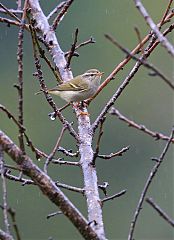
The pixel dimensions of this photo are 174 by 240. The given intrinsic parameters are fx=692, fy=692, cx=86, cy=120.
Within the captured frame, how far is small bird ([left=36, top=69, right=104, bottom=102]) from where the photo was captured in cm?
523

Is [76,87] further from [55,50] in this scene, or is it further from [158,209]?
[158,209]

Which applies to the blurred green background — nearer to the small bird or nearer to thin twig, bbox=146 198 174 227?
the small bird

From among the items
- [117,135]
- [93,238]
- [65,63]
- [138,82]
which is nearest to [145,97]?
[138,82]

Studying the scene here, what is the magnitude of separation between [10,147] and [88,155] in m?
1.16

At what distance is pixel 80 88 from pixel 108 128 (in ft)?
58.5

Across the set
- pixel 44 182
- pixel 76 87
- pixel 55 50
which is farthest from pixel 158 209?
pixel 76 87

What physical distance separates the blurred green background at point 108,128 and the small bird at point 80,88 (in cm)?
1243

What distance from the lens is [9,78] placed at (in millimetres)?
24797

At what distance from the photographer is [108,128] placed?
23297 mm

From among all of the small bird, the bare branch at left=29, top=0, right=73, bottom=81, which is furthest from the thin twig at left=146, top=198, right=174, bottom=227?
the small bird

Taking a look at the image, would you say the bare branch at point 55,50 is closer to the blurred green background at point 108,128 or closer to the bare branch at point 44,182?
the bare branch at point 44,182

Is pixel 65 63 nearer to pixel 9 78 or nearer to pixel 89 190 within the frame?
pixel 89 190

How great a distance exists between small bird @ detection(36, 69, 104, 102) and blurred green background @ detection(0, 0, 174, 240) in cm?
1243

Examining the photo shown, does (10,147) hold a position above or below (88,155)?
below
